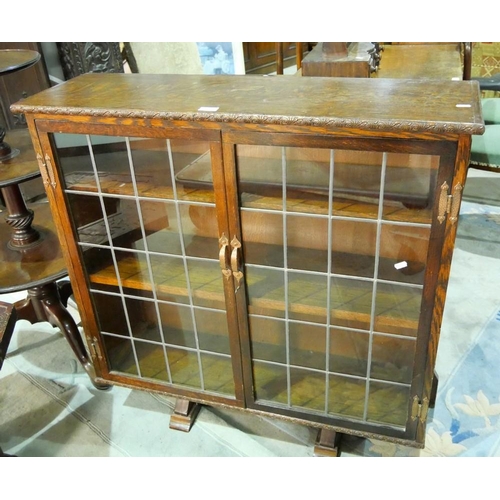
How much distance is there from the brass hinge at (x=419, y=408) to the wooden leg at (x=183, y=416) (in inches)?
25.9

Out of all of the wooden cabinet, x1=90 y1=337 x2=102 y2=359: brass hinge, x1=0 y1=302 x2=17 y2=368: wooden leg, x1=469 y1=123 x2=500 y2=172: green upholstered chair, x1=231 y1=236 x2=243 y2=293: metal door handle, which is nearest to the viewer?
the wooden cabinet

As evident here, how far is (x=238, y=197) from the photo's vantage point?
1.09 m

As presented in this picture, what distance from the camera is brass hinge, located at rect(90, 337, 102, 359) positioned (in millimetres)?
1467

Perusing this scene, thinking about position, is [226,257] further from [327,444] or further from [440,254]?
[327,444]

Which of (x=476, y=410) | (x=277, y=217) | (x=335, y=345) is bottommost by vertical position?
(x=476, y=410)

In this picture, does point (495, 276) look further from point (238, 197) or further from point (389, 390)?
point (238, 197)

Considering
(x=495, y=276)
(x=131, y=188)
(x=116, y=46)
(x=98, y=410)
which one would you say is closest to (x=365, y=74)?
(x=131, y=188)

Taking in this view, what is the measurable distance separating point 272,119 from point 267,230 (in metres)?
0.28

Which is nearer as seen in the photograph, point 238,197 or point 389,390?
point 238,197

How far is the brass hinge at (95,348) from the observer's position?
1.47 meters

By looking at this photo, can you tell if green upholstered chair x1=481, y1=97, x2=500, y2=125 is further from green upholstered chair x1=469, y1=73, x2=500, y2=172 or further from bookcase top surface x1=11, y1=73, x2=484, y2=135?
bookcase top surface x1=11, y1=73, x2=484, y2=135

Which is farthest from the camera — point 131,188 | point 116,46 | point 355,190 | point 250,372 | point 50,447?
point 116,46

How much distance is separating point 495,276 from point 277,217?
4.45 ft

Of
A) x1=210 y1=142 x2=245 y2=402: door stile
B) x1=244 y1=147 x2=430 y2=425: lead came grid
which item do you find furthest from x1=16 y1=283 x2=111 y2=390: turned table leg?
x1=244 y1=147 x2=430 y2=425: lead came grid
